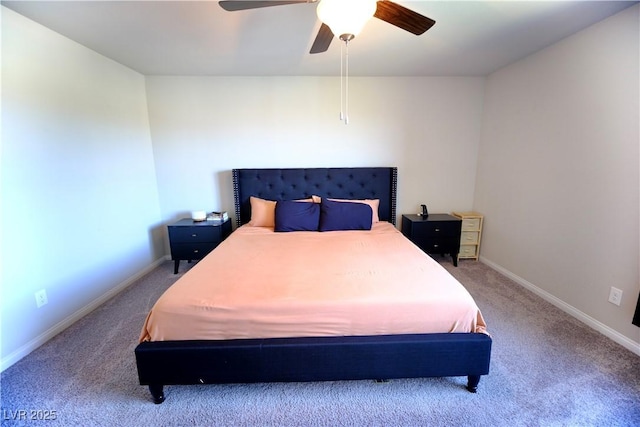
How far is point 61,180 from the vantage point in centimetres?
220

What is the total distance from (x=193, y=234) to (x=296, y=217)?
1.20 meters

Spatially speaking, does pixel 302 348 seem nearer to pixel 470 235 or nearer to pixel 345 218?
pixel 345 218

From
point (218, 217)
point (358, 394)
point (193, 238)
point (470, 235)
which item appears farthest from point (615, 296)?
point (193, 238)

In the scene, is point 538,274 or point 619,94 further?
point 538,274

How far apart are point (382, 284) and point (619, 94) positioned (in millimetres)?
2172

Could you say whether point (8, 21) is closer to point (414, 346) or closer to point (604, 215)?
point (414, 346)

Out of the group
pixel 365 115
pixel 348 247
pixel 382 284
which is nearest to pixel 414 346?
pixel 382 284

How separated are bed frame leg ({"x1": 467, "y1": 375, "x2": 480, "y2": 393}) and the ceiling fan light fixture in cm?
198

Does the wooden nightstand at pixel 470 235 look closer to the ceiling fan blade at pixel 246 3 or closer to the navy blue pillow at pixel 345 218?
the navy blue pillow at pixel 345 218

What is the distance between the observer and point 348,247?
2.39 meters

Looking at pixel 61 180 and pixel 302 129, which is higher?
pixel 302 129

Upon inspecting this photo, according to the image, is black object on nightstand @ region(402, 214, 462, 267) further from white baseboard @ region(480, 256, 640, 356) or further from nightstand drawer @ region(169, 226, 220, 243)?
nightstand drawer @ region(169, 226, 220, 243)

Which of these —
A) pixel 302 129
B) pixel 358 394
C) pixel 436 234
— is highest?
pixel 302 129

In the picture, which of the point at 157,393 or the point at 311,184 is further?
the point at 311,184
